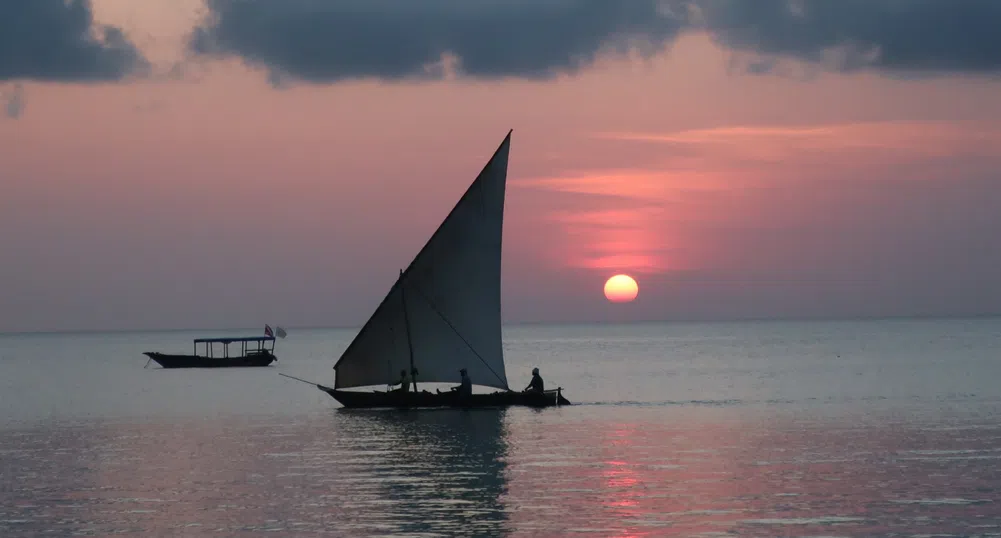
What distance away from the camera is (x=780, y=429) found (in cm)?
5394

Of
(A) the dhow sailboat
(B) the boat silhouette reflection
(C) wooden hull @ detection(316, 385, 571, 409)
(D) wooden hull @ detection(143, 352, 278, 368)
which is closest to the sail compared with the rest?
(A) the dhow sailboat

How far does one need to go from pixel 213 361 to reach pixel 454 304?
86024 mm

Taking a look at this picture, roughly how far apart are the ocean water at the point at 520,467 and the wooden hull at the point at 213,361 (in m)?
58.2

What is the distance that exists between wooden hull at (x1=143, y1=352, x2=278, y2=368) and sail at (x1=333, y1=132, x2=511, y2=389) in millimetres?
79739

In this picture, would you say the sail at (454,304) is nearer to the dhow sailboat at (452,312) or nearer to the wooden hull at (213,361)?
the dhow sailboat at (452,312)

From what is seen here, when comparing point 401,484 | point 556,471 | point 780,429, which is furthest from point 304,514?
point 780,429

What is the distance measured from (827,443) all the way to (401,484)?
17.4 meters

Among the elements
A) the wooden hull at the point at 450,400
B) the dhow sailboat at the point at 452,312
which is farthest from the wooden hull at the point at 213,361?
the dhow sailboat at the point at 452,312

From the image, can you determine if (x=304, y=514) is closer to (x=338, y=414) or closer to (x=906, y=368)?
(x=338, y=414)

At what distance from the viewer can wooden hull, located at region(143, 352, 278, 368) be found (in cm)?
13982

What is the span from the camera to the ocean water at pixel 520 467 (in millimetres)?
30266

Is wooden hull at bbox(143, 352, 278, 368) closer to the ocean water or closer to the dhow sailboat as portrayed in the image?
the ocean water

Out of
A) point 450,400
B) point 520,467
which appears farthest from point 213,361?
point 520,467

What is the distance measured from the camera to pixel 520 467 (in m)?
40.8
